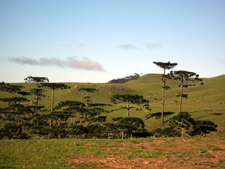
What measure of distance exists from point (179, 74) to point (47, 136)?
3577 cm

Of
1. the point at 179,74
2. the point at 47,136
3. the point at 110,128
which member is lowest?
the point at 47,136

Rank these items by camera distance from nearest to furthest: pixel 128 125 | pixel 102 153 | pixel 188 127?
pixel 102 153
pixel 188 127
pixel 128 125

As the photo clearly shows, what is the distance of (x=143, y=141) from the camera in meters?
26.4

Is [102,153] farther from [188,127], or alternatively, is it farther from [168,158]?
[188,127]

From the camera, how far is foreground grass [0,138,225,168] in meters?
17.1

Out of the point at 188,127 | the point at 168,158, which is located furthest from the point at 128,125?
the point at 168,158

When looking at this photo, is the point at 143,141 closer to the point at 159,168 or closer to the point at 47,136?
the point at 159,168

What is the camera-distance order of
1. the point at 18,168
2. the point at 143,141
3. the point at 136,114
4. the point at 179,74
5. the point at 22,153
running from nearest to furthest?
1. the point at 18,168
2. the point at 22,153
3. the point at 143,141
4. the point at 179,74
5. the point at 136,114

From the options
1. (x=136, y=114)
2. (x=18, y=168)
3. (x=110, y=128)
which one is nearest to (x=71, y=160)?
(x=18, y=168)

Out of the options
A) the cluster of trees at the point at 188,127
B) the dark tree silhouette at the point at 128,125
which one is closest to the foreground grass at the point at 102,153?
the cluster of trees at the point at 188,127

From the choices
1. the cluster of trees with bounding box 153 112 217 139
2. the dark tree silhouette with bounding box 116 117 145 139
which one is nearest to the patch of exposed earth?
the cluster of trees with bounding box 153 112 217 139

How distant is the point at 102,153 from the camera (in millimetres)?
20594

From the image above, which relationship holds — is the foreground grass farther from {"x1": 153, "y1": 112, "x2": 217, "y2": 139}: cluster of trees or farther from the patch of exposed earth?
{"x1": 153, "y1": 112, "x2": 217, "y2": 139}: cluster of trees

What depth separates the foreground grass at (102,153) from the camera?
17094mm
